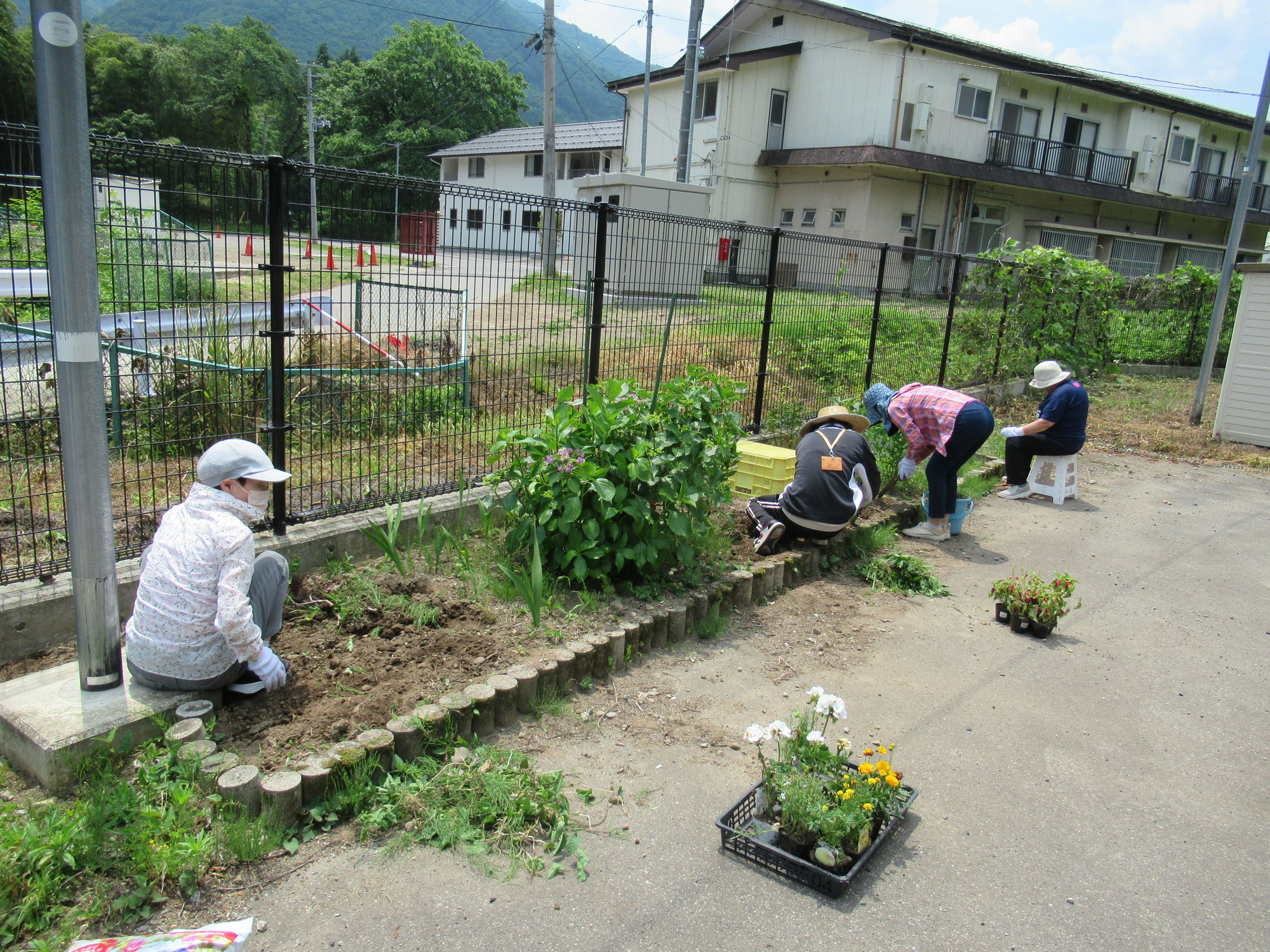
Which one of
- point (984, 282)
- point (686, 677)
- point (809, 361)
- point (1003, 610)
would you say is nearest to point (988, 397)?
point (984, 282)

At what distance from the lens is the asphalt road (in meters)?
2.56

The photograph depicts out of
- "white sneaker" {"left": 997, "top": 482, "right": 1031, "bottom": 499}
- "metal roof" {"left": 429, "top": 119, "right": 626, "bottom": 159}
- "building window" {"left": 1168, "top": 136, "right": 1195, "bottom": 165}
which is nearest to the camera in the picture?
"white sneaker" {"left": 997, "top": 482, "right": 1031, "bottom": 499}

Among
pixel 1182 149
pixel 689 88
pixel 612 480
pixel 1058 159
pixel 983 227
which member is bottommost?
pixel 612 480

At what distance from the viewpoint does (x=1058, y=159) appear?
28.4 metres

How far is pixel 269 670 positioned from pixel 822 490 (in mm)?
3668

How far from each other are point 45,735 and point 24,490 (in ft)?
7.49

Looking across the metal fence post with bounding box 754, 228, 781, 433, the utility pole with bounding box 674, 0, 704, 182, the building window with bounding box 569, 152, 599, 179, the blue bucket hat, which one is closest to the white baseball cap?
the metal fence post with bounding box 754, 228, 781, 433

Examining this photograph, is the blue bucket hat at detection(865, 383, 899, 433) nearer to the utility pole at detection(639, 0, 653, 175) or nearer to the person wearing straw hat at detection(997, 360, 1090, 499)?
the person wearing straw hat at detection(997, 360, 1090, 499)

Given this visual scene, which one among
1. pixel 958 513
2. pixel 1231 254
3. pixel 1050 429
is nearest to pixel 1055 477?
pixel 1050 429

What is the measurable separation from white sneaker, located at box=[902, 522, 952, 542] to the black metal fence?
1.79 m

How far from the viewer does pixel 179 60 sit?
6112cm

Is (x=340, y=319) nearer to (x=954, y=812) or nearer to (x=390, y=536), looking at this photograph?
(x=390, y=536)

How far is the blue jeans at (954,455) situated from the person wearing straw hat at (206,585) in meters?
5.22

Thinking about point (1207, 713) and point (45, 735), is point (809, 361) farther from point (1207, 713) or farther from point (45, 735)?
point (45, 735)
